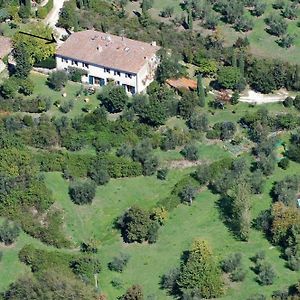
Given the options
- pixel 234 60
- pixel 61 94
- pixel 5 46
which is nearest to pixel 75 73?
pixel 61 94

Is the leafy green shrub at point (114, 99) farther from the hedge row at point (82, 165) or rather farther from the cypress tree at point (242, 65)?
the cypress tree at point (242, 65)

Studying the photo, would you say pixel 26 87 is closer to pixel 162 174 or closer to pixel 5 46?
pixel 5 46

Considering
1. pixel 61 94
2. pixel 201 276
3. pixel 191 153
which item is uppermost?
pixel 201 276

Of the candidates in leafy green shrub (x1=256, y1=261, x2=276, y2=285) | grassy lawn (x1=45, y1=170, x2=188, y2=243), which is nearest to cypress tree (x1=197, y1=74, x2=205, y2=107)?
grassy lawn (x1=45, y1=170, x2=188, y2=243)

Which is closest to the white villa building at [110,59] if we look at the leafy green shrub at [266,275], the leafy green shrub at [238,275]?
the leafy green shrub at [238,275]

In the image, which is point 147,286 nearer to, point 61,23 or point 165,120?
point 165,120

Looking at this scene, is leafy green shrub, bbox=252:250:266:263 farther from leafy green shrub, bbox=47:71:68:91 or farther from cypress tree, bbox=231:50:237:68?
leafy green shrub, bbox=47:71:68:91
